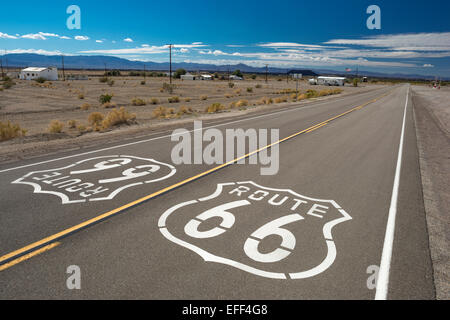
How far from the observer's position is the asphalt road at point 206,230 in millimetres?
3816

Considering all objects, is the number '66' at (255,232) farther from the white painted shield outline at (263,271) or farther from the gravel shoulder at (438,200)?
the gravel shoulder at (438,200)

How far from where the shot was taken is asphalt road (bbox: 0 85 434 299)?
382 centimetres

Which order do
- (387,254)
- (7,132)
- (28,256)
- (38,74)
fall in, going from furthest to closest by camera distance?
1. (38,74)
2. (7,132)
3. (387,254)
4. (28,256)

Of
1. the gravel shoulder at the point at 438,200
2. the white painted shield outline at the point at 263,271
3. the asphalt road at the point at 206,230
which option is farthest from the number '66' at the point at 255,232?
the gravel shoulder at the point at 438,200

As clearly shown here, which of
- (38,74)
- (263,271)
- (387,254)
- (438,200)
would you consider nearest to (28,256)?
(263,271)

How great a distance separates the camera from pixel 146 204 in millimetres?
6078

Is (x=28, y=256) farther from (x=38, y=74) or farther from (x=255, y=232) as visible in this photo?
(x=38, y=74)

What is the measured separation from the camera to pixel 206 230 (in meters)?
5.15

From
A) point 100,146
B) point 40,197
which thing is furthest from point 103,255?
point 100,146

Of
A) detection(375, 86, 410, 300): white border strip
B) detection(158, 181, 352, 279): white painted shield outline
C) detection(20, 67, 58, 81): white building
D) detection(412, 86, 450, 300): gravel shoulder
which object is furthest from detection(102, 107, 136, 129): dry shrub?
detection(20, 67, 58, 81): white building

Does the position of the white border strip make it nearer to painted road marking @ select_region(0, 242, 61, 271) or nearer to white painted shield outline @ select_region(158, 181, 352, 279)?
white painted shield outline @ select_region(158, 181, 352, 279)

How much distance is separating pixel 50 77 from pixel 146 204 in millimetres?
100446

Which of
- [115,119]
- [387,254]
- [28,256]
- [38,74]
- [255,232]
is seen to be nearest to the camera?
[28,256]

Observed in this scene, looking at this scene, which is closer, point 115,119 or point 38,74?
point 115,119
